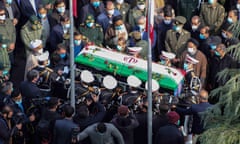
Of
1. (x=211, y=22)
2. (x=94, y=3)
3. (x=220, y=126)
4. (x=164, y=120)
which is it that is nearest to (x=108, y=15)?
(x=94, y=3)

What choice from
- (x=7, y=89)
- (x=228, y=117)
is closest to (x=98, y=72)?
(x=7, y=89)

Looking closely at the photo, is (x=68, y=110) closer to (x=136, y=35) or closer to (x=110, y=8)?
(x=136, y=35)

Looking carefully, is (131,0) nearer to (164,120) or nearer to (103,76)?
(103,76)

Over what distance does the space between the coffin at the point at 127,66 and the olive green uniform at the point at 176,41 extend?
4.11 ft

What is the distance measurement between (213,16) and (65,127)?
17.5 feet

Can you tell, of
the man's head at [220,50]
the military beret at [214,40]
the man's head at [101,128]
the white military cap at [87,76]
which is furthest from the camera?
the military beret at [214,40]

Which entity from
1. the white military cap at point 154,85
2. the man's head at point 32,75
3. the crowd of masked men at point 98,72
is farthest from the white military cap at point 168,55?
the man's head at point 32,75

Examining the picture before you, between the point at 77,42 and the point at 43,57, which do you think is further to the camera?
the point at 77,42

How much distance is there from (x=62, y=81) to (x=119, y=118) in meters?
1.93

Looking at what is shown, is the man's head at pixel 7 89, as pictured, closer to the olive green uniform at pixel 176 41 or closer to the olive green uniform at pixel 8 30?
the olive green uniform at pixel 8 30

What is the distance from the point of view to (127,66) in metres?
12.8

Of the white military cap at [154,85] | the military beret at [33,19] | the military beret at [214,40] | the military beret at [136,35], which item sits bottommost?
the white military cap at [154,85]

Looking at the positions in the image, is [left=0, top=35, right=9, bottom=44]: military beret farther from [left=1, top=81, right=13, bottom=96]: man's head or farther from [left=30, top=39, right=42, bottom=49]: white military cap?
[left=1, top=81, right=13, bottom=96]: man's head

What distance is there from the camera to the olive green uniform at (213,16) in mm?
15016
